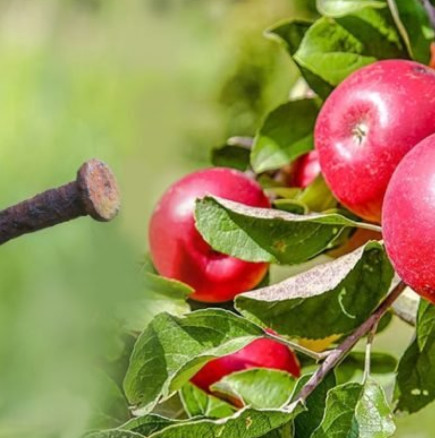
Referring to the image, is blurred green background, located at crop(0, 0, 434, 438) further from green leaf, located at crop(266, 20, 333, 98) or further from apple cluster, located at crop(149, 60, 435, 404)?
green leaf, located at crop(266, 20, 333, 98)

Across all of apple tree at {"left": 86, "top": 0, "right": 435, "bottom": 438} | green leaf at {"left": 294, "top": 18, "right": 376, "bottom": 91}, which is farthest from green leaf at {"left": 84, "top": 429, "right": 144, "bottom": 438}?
green leaf at {"left": 294, "top": 18, "right": 376, "bottom": 91}

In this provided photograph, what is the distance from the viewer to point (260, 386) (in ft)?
2.34

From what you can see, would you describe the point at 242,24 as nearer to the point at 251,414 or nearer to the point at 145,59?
the point at 145,59

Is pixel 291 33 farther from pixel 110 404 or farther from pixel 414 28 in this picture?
pixel 110 404

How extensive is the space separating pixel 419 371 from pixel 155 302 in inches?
7.2

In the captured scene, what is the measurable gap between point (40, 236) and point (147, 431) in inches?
19.5

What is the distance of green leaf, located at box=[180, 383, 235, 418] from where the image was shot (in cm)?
73

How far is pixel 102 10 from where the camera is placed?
3.08m

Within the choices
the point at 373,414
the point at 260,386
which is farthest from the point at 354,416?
the point at 260,386

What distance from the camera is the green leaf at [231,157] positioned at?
3.18 feet

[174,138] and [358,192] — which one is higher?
[358,192]

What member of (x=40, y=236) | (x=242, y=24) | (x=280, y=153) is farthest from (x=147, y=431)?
(x=242, y=24)

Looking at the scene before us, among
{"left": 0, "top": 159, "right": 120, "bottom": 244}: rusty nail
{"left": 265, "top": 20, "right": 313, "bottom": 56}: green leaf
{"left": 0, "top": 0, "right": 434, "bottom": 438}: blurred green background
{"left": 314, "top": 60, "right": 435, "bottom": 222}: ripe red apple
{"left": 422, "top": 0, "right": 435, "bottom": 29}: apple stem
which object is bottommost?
{"left": 0, "top": 0, "right": 434, "bottom": 438}: blurred green background

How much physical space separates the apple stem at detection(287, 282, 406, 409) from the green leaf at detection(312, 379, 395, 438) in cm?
2
